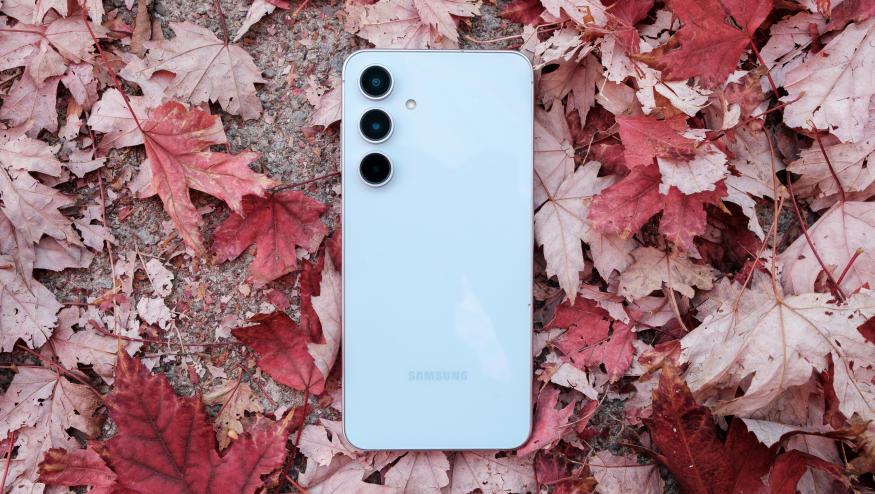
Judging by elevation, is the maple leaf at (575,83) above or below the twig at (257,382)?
above

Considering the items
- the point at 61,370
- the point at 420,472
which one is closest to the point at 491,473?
the point at 420,472

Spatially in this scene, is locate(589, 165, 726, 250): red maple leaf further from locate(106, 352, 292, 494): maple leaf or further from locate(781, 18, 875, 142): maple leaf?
locate(106, 352, 292, 494): maple leaf

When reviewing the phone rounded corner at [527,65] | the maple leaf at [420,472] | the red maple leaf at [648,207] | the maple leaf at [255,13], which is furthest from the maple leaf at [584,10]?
the maple leaf at [420,472]

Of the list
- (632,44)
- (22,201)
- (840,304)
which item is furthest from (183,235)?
(840,304)

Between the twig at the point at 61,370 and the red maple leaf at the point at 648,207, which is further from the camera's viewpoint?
the twig at the point at 61,370

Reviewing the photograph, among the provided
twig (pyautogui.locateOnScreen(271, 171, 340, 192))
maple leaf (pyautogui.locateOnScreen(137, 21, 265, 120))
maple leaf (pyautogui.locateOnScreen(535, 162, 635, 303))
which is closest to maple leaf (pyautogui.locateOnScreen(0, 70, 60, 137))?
maple leaf (pyautogui.locateOnScreen(137, 21, 265, 120))

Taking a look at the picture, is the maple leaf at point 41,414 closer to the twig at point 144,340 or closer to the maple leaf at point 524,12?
the twig at point 144,340
